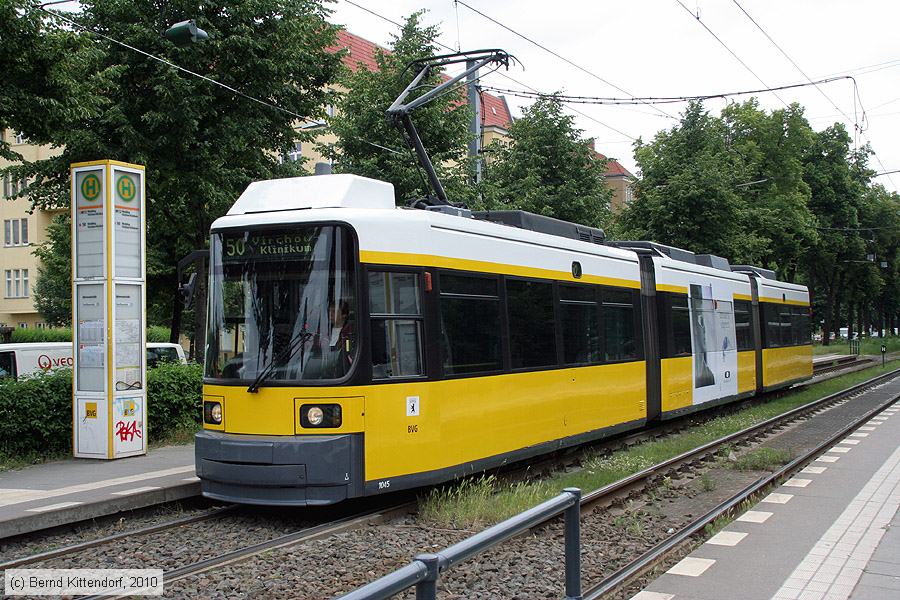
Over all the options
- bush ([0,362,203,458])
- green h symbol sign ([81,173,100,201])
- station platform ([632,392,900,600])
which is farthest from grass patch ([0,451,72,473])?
station platform ([632,392,900,600])

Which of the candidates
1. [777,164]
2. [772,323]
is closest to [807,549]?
[772,323]

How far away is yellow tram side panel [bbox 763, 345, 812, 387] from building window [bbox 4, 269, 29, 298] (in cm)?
4508

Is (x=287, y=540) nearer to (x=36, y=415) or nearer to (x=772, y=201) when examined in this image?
(x=36, y=415)

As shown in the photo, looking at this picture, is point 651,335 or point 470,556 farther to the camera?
point 651,335

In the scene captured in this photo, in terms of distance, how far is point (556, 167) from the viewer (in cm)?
2553

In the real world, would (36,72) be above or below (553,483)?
above

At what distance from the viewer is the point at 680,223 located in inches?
1154

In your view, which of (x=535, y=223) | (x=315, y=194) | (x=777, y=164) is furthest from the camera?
(x=777, y=164)

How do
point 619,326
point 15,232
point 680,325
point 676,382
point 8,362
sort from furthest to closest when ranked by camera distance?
1. point 15,232
2. point 8,362
3. point 680,325
4. point 676,382
5. point 619,326

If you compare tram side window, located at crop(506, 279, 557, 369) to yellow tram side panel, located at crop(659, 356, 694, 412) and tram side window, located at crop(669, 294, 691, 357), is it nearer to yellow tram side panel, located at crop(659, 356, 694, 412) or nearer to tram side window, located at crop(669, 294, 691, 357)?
yellow tram side panel, located at crop(659, 356, 694, 412)

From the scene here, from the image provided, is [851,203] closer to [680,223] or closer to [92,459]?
[680,223]

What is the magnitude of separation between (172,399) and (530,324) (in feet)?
20.3

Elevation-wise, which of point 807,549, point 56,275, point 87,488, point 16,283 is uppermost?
point 16,283

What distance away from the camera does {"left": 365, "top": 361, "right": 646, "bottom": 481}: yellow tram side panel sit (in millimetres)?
8578
